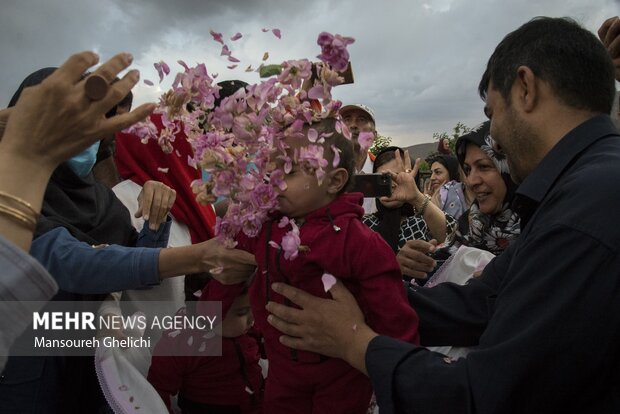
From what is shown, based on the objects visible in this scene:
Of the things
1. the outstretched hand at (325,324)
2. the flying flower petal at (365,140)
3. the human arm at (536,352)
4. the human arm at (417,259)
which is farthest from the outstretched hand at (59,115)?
the human arm at (417,259)

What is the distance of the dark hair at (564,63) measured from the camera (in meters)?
1.65

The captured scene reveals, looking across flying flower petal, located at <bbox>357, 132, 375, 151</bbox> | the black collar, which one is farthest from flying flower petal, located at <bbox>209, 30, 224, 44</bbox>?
the black collar

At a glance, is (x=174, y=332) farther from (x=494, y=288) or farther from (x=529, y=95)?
(x=529, y=95)

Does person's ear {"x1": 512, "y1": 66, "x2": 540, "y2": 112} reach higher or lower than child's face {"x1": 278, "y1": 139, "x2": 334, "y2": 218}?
higher

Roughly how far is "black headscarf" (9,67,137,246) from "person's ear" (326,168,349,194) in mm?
1256

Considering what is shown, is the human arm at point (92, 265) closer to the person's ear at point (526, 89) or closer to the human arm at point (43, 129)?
the human arm at point (43, 129)

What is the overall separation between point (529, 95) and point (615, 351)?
0.92m

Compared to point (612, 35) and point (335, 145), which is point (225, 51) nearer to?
point (335, 145)

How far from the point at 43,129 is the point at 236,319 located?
5.04 feet

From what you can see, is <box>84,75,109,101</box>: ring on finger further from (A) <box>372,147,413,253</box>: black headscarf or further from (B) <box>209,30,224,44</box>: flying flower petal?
(A) <box>372,147,413,253</box>: black headscarf

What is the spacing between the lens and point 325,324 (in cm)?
178

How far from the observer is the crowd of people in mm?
1186

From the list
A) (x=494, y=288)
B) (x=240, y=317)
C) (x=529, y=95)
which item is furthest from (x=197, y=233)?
(x=529, y=95)

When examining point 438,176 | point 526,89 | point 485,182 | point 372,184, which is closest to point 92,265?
point 372,184
